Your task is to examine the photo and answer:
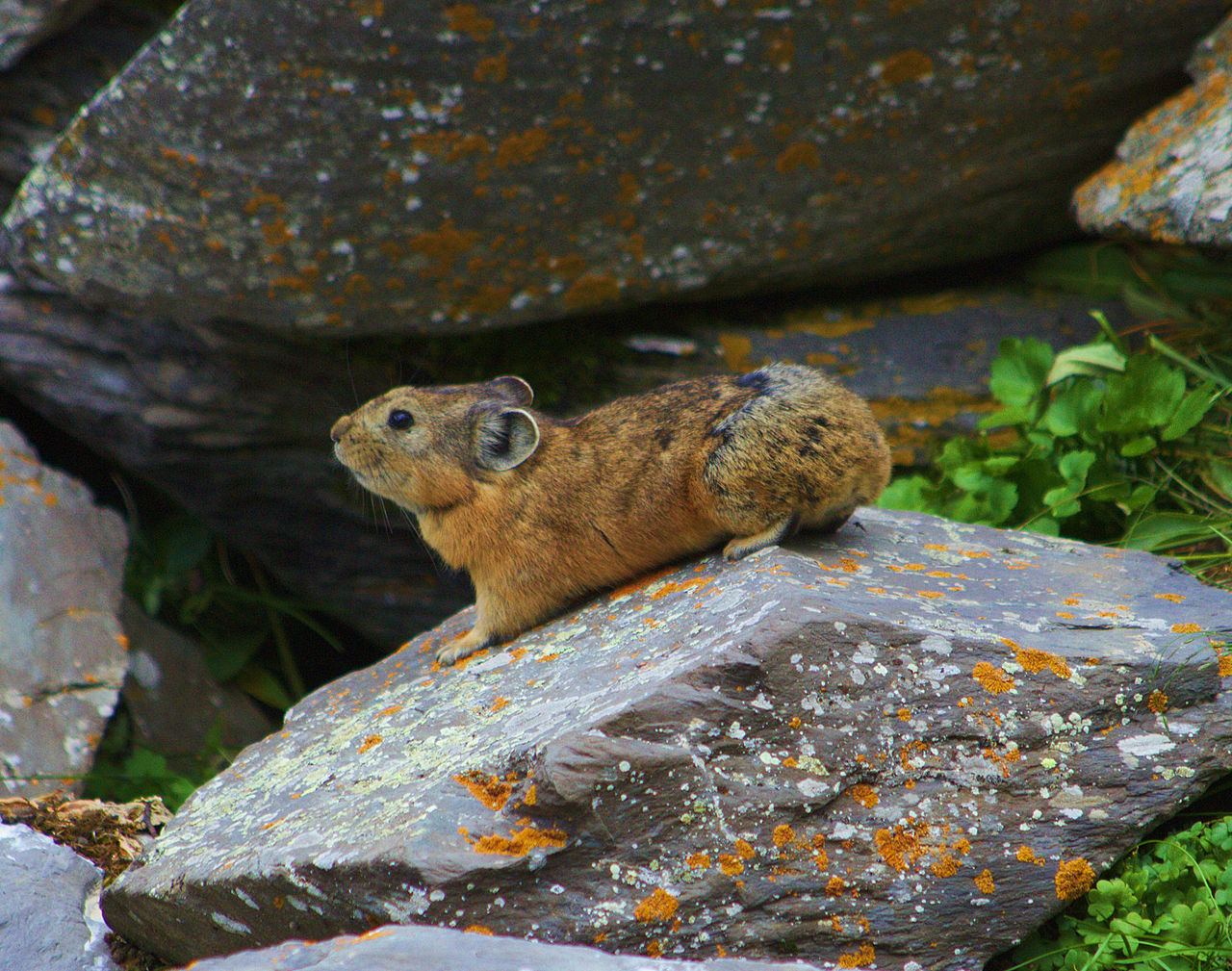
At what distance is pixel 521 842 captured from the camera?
12.0ft

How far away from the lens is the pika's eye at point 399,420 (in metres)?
5.83

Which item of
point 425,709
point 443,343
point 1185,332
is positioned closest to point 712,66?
point 443,343

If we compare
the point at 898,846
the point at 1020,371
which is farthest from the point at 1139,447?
the point at 898,846

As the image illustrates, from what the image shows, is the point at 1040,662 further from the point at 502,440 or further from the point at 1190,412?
the point at 502,440

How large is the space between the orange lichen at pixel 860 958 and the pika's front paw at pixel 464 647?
101 inches

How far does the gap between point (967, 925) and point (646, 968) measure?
1264 millimetres

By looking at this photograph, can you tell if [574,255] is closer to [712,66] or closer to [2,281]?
[712,66]

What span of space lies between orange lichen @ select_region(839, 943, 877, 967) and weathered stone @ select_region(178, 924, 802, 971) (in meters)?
0.43

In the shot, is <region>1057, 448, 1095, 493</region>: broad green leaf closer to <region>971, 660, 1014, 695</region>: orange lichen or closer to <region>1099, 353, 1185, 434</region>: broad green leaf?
<region>1099, 353, 1185, 434</region>: broad green leaf

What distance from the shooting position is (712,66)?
6801mm

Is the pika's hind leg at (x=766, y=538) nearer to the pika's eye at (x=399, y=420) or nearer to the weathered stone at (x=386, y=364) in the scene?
the pika's eye at (x=399, y=420)

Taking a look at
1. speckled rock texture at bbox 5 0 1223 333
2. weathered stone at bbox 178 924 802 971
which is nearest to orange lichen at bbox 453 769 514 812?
weathered stone at bbox 178 924 802 971

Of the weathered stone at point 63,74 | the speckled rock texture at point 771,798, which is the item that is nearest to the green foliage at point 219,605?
the weathered stone at point 63,74

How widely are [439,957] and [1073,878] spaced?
226 cm
